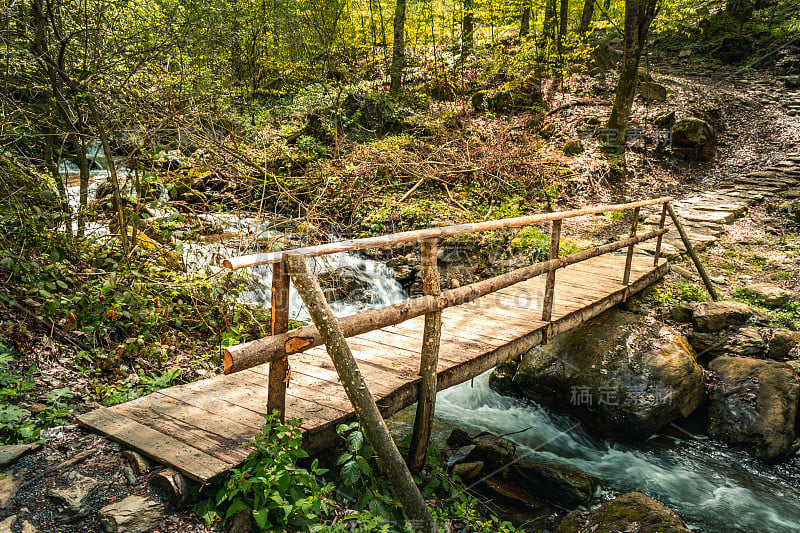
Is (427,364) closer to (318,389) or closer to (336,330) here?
(318,389)

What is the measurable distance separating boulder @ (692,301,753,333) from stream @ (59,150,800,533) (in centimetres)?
163

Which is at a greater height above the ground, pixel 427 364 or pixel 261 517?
pixel 427 364

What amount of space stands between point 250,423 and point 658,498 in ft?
13.1

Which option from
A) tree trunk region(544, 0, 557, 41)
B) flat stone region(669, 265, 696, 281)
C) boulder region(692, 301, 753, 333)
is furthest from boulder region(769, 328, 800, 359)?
tree trunk region(544, 0, 557, 41)

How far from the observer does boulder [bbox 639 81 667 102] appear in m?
13.4

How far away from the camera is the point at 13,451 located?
2.56 m

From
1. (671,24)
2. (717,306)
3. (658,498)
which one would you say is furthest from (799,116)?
(658,498)

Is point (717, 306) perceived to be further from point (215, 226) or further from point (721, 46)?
point (721, 46)

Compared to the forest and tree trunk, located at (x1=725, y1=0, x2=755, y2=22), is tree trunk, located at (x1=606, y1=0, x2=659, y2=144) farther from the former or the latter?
tree trunk, located at (x1=725, y1=0, x2=755, y2=22)

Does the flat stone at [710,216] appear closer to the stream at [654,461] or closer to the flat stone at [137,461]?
the stream at [654,461]

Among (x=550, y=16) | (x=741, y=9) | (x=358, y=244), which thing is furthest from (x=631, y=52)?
(x=741, y=9)

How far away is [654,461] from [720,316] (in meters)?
2.47

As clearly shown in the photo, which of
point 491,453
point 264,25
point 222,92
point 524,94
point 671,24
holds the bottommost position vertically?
point 491,453

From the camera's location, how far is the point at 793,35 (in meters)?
16.0
